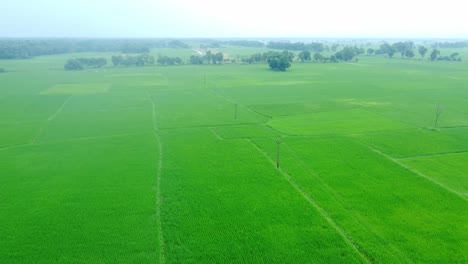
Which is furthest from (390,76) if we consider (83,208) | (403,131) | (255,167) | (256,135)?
(83,208)

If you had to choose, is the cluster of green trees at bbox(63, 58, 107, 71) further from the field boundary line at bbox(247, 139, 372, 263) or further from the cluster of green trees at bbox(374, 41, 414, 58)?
the cluster of green trees at bbox(374, 41, 414, 58)


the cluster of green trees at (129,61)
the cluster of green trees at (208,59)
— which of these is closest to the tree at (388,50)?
the cluster of green trees at (208,59)

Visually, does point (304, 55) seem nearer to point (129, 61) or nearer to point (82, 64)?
point (129, 61)

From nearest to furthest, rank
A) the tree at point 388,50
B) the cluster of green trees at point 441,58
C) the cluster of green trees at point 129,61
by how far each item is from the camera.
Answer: the cluster of green trees at point 129,61
the cluster of green trees at point 441,58
the tree at point 388,50

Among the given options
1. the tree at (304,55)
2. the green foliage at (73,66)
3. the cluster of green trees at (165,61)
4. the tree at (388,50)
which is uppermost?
the tree at (388,50)

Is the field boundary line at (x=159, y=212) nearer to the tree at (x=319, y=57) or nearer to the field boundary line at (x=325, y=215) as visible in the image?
the field boundary line at (x=325, y=215)

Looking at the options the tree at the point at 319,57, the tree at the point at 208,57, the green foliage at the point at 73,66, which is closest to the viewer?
the green foliage at the point at 73,66

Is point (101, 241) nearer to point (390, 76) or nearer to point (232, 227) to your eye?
point (232, 227)
